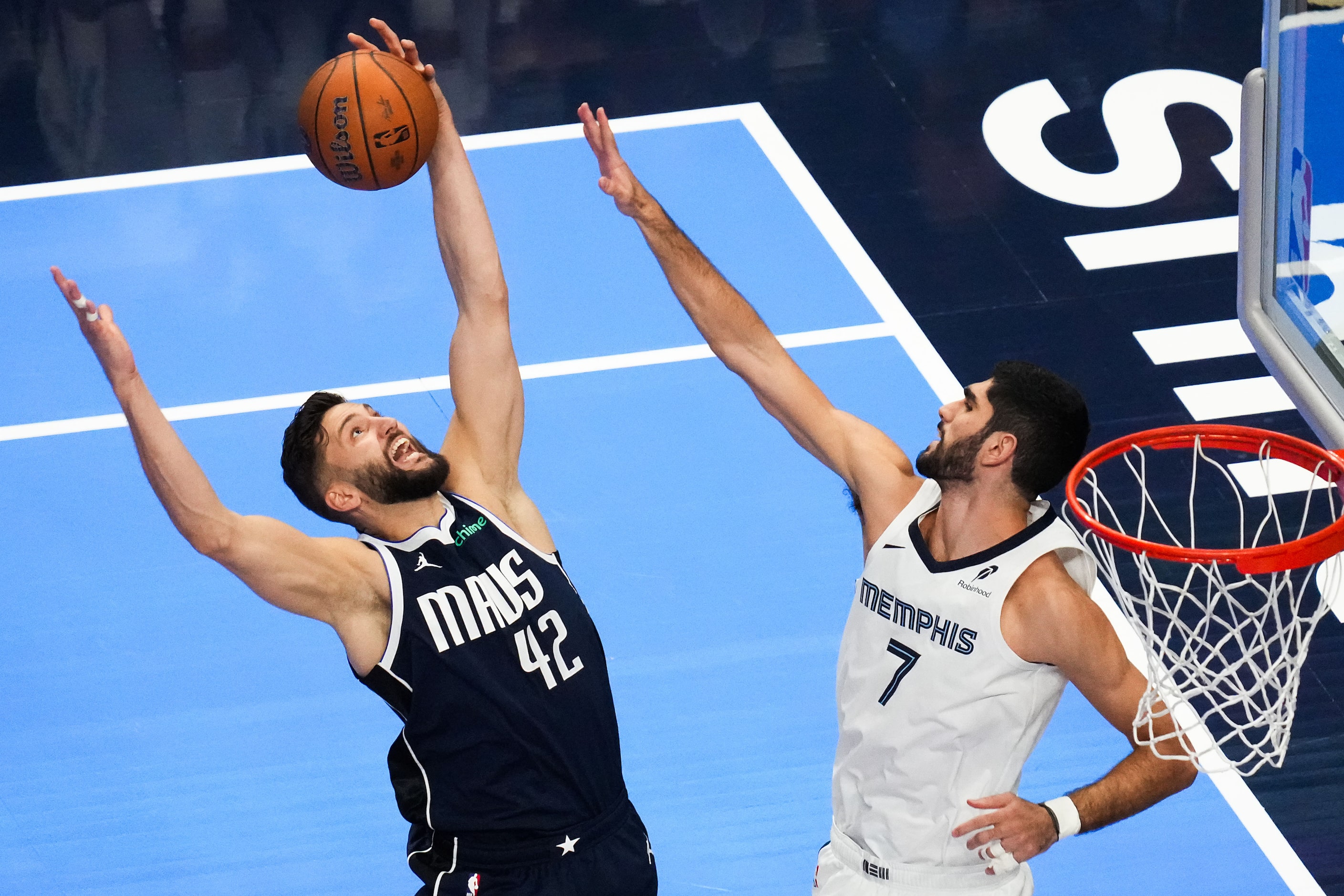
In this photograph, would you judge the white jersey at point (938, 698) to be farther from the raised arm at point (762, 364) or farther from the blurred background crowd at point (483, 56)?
the blurred background crowd at point (483, 56)

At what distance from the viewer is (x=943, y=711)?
468cm

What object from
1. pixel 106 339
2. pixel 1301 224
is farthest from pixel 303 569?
pixel 1301 224

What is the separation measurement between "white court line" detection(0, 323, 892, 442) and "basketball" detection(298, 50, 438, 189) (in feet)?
9.41

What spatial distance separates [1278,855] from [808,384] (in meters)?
2.58

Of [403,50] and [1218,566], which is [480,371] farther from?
[1218,566]

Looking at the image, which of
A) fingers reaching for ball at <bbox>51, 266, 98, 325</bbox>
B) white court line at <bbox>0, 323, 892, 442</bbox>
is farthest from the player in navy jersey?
white court line at <bbox>0, 323, 892, 442</bbox>

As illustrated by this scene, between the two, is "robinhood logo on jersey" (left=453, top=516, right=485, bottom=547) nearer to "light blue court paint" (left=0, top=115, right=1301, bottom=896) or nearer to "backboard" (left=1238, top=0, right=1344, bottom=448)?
"light blue court paint" (left=0, top=115, right=1301, bottom=896)

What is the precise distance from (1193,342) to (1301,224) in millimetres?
3856

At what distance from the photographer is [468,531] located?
512cm

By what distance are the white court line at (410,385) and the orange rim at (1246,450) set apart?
161 inches

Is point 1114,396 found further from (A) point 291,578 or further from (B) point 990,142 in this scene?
(A) point 291,578

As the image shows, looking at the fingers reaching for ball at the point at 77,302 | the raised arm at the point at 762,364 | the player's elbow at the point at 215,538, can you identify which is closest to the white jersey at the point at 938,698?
the raised arm at the point at 762,364

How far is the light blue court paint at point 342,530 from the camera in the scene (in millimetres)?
6379

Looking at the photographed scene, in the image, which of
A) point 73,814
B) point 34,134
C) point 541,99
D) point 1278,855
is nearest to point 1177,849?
point 1278,855
